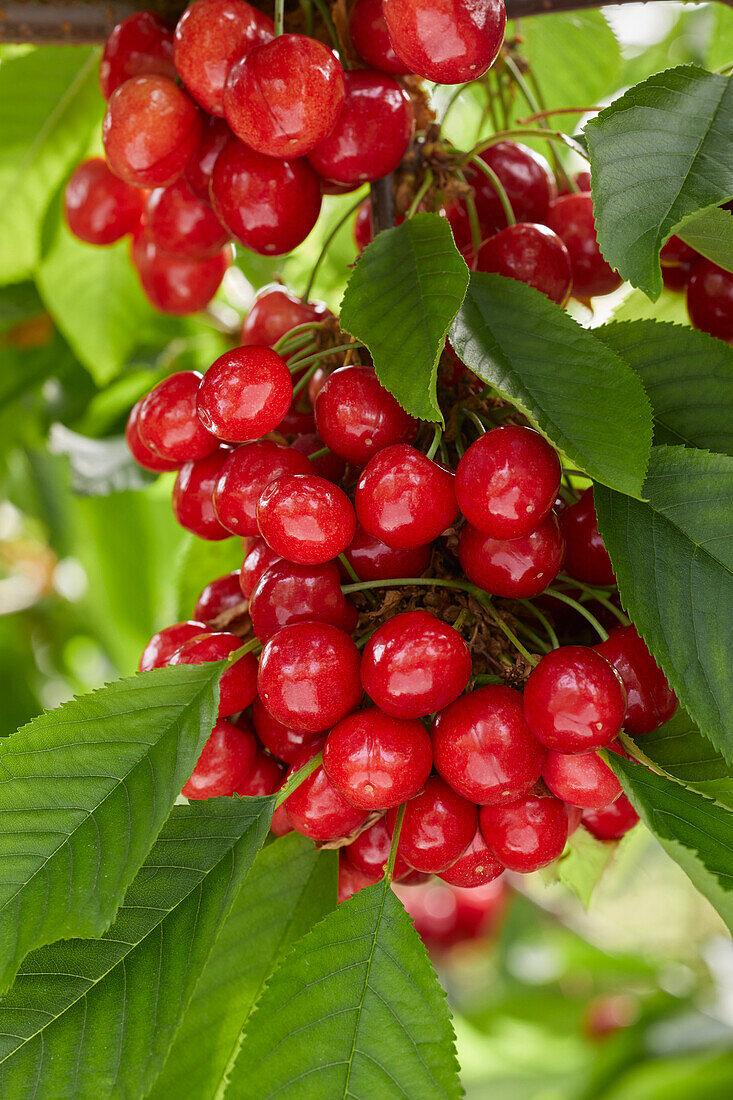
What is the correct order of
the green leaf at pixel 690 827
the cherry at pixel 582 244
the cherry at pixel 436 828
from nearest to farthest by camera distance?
the green leaf at pixel 690 827, the cherry at pixel 436 828, the cherry at pixel 582 244

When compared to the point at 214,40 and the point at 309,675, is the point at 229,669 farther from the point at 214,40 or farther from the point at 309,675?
the point at 214,40

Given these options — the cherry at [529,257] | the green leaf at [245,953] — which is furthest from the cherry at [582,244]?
the green leaf at [245,953]

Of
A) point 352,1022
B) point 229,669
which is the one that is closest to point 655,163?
point 229,669

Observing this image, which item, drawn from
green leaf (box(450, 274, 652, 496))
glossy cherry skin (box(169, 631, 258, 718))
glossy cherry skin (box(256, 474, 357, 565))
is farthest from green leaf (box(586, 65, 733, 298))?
glossy cherry skin (box(169, 631, 258, 718))

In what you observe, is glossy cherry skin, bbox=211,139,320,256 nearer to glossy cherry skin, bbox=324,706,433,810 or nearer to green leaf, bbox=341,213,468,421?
green leaf, bbox=341,213,468,421

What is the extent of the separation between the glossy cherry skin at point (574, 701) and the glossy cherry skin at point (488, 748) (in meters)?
0.01

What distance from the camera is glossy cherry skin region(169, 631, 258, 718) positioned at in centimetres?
51

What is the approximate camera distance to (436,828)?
→ 0.49m

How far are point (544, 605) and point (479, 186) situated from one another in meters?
0.30

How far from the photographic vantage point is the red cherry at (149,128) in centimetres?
57

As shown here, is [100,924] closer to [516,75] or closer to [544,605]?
[544,605]

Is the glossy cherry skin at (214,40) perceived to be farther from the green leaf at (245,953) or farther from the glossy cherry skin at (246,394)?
the green leaf at (245,953)

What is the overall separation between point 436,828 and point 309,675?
0.11m

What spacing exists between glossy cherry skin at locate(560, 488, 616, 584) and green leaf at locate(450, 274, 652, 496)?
7 centimetres
